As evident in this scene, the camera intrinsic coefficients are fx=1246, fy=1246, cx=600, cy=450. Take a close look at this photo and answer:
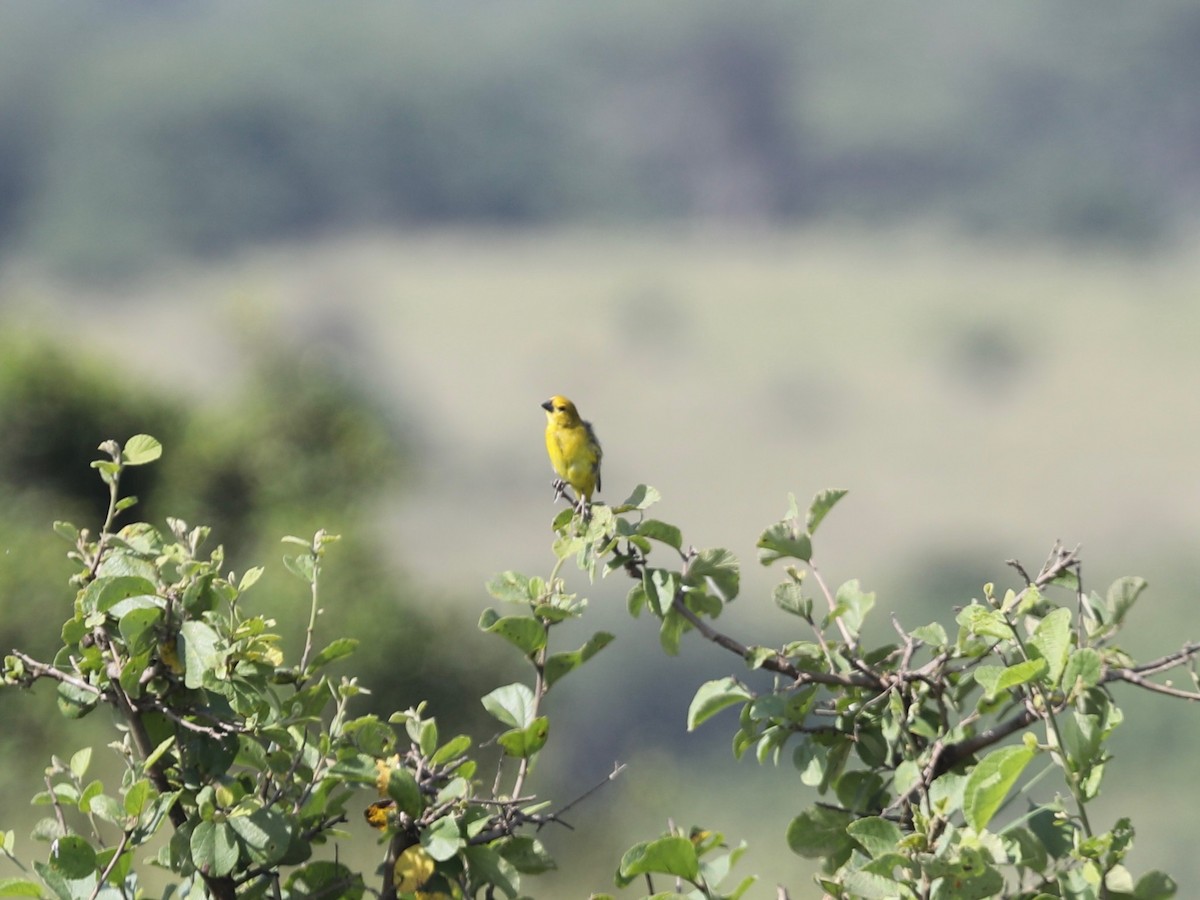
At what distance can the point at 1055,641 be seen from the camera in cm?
94

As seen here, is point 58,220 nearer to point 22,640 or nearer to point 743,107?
point 743,107

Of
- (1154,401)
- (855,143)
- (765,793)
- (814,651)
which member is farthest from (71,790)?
(855,143)

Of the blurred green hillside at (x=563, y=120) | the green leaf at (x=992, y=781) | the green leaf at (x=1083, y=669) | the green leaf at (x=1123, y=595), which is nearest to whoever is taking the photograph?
the green leaf at (x=992, y=781)

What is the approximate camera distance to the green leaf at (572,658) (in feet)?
3.50

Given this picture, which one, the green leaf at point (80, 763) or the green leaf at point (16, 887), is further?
the green leaf at point (80, 763)

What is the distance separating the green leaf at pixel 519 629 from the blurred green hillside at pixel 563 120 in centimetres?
3184

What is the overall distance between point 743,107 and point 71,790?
124 feet

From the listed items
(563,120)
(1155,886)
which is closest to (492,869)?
(1155,886)

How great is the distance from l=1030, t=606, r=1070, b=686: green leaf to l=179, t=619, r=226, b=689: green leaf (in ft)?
2.06

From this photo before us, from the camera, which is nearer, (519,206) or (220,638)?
(220,638)

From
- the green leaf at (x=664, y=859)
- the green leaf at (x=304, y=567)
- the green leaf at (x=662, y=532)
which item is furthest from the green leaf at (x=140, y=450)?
the green leaf at (x=664, y=859)

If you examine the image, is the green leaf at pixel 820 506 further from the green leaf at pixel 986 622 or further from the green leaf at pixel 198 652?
the green leaf at pixel 198 652

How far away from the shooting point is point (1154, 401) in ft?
90.1

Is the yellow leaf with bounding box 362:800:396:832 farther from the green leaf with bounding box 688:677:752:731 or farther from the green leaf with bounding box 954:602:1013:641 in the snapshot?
the green leaf with bounding box 954:602:1013:641
